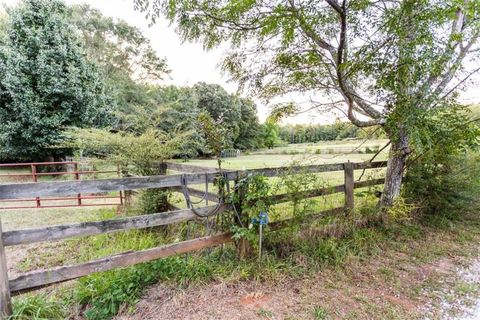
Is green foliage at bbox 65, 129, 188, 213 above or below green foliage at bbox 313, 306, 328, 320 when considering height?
above

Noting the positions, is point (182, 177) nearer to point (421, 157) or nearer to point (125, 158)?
point (125, 158)

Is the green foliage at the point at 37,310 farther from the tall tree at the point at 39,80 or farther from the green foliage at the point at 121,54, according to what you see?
the green foliage at the point at 121,54

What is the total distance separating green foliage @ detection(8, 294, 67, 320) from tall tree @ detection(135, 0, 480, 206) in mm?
3377

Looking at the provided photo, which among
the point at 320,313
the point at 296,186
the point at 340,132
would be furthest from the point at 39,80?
the point at 320,313

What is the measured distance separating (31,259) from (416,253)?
18.6 ft

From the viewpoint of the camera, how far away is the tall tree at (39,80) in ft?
31.9

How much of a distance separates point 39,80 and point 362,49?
11553 mm

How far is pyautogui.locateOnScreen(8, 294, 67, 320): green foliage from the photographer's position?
2191mm

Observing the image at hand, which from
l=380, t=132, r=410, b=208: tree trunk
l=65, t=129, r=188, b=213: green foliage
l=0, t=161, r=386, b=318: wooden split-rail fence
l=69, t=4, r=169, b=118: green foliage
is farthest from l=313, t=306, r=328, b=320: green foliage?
l=69, t=4, r=169, b=118: green foliage

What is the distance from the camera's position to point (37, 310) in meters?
2.29

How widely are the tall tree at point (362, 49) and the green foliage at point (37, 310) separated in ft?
11.1

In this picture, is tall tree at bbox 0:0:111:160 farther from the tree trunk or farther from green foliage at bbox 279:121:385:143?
the tree trunk

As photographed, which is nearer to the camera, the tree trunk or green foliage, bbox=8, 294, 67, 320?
green foliage, bbox=8, 294, 67, 320

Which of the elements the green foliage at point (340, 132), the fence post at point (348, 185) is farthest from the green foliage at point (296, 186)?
the green foliage at point (340, 132)
